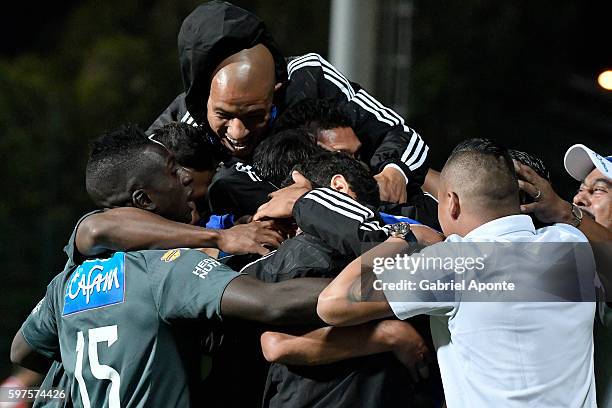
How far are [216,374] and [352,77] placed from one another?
3832 mm

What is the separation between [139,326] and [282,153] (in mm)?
844

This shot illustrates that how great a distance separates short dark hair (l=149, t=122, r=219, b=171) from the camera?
4809mm

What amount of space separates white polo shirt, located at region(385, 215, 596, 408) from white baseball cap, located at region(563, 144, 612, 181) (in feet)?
3.43

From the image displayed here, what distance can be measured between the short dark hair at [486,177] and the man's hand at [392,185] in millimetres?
779

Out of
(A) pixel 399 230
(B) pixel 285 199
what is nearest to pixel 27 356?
(B) pixel 285 199

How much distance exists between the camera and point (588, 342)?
12.2 ft

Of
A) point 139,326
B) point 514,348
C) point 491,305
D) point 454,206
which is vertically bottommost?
point 139,326

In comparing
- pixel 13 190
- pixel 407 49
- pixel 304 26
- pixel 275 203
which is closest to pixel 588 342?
pixel 275 203

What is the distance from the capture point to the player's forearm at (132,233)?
13.9 ft

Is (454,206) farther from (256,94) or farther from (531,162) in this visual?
(256,94)

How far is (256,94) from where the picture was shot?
4734 millimetres

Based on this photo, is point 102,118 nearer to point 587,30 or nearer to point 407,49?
point 407,49
